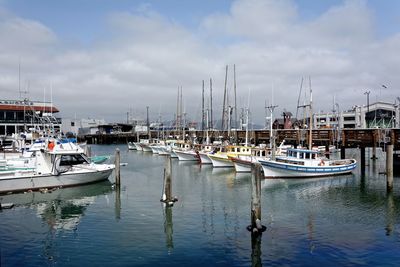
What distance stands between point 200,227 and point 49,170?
17867 millimetres

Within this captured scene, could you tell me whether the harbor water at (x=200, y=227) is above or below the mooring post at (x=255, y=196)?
below

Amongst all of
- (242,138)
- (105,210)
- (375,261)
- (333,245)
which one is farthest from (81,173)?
(242,138)

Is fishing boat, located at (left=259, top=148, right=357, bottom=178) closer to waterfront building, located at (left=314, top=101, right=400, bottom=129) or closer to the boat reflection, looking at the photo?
the boat reflection

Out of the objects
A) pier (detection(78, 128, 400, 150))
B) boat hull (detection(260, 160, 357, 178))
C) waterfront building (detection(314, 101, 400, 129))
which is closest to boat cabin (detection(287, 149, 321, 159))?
boat hull (detection(260, 160, 357, 178))

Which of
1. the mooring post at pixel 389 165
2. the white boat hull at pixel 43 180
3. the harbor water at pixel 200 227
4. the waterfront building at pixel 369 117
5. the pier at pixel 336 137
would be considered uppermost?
the waterfront building at pixel 369 117

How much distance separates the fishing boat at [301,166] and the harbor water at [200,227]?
17.6 feet

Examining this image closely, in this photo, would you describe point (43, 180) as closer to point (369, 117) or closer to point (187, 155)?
point (187, 155)

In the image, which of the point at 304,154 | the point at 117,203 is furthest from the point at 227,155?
the point at 117,203

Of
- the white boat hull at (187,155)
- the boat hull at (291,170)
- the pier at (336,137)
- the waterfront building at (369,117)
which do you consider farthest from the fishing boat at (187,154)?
the waterfront building at (369,117)

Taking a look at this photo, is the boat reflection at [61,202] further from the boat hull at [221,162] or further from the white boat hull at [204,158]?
the white boat hull at [204,158]

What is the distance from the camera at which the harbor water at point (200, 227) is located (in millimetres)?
16562

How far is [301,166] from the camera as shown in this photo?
40406mm

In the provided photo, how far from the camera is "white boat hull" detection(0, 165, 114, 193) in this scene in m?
30.9

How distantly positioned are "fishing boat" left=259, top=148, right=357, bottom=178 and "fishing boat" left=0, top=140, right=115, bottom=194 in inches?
716
